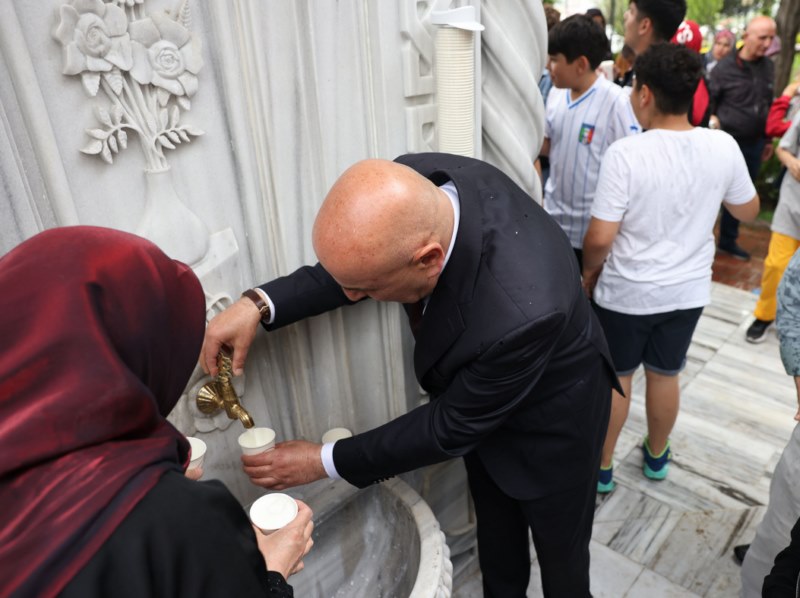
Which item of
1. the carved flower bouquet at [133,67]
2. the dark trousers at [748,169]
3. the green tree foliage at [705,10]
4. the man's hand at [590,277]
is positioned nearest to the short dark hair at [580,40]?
the man's hand at [590,277]

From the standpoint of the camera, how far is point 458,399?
136cm

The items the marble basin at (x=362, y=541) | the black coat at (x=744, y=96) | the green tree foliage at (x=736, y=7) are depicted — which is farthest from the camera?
the green tree foliage at (x=736, y=7)

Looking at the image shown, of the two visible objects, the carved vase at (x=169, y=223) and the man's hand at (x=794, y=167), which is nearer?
the carved vase at (x=169, y=223)

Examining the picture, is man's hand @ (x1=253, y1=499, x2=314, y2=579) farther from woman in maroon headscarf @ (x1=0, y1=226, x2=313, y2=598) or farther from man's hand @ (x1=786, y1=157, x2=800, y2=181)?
man's hand @ (x1=786, y1=157, x2=800, y2=181)

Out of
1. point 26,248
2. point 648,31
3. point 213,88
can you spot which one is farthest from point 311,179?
point 648,31

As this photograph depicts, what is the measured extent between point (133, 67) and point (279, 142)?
0.34 metres

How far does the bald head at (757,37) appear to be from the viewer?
449cm

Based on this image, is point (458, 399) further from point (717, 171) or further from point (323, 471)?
point (717, 171)

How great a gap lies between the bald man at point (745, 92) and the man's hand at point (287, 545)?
463 centimetres

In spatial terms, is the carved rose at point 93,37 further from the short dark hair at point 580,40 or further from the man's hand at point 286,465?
the short dark hair at point 580,40

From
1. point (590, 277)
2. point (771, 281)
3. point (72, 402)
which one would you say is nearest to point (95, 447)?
point (72, 402)

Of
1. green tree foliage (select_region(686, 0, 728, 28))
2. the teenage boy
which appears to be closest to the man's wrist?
the teenage boy

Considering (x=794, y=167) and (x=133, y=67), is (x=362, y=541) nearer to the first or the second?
(x=133, y=67)

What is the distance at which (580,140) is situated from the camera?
2867mm
